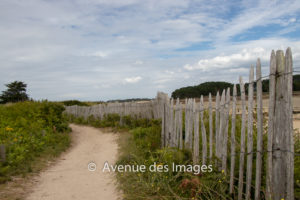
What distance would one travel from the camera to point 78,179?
6387 millimetres

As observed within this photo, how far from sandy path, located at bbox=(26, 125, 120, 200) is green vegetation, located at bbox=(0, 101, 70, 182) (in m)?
0.58

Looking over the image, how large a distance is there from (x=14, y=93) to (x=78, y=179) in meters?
38.5

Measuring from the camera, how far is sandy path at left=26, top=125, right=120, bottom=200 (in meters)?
5.34

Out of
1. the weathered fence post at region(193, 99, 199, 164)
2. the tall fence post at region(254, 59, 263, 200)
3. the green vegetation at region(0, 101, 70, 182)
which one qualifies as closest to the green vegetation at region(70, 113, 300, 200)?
the tall fence post at region(254, 59, 263, 200)

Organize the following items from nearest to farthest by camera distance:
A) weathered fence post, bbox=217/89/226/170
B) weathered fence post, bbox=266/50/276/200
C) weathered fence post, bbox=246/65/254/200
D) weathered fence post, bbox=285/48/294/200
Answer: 1. weathered fence post, bbox=285/48/294/200
2. weathered fence post, bbox=266/50/276/200
3. weathered fence post, bbox=246/65/254/200
4. weathered fence post, bbox=217/89/226/170

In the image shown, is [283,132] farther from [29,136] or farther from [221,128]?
[29,136]

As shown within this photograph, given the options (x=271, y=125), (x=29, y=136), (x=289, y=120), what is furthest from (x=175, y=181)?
(x=29, y=136)

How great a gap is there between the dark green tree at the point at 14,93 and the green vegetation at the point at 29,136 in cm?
2787

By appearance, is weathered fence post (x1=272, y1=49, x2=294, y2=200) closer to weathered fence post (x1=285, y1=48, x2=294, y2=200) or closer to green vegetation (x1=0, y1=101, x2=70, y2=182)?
weathered fence post (x1=285, y1=48, x2=294, y2=200)

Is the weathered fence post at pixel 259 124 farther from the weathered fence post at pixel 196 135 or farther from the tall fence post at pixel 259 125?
the weathered fence post at pixel 196 135

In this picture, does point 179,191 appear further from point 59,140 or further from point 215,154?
point 59,140

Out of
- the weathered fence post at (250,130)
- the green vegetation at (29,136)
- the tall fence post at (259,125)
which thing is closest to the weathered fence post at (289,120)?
the tall fence post at (259,125)

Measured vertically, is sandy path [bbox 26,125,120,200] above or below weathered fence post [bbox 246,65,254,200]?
below

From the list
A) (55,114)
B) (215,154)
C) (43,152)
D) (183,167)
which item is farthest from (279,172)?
(55,114)
